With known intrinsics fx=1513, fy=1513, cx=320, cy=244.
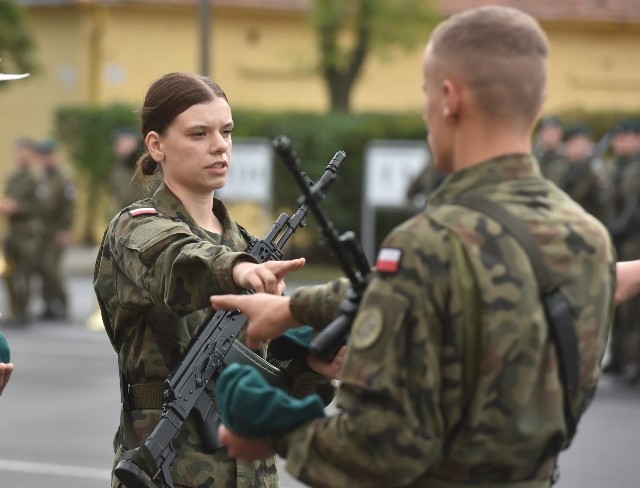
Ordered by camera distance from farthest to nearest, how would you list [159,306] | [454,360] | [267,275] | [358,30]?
[358,30], [159,306], [267,275], [454,360]

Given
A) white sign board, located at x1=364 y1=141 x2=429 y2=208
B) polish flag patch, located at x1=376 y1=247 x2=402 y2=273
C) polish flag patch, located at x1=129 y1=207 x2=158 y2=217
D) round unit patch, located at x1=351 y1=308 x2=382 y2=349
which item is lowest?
white sign board, located at x1=364 y1=141 x2=429 y2=208

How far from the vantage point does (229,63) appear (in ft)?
105

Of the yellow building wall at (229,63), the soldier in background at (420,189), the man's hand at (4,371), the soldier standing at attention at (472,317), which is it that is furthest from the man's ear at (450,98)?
the yellow building wall at (229,63)

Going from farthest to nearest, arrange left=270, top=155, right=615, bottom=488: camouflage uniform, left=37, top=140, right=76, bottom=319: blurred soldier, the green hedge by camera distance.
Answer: the green hedge → left=37, top=140, right=76, bottom=319: blurred soldier → left=270, top=155, right=615, bottom=488: camouflage uniform

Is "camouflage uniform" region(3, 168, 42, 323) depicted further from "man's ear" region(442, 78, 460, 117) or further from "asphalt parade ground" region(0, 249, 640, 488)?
"man's ear" region(442, 78, 460, 117)

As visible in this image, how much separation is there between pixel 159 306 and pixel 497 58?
1.42 m

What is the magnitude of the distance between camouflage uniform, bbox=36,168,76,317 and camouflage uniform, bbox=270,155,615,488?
1525 centimetres

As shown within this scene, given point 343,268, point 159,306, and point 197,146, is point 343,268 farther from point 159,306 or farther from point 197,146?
point 197,146

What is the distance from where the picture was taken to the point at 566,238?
9.14 ft

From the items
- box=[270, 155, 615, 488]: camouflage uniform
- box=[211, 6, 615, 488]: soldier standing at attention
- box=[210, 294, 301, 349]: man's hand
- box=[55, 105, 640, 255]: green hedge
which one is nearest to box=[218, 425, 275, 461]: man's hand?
box=[211, 6, 615, 488]: soldier standing at attention

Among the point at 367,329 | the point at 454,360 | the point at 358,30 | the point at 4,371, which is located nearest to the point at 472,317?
the point at 454,360

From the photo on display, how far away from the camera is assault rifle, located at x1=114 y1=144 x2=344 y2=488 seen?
3.91 m

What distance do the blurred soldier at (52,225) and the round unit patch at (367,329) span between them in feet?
50.1

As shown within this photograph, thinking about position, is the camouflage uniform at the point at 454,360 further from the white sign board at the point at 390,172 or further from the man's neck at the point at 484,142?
the white sign board at the point at 390,172
